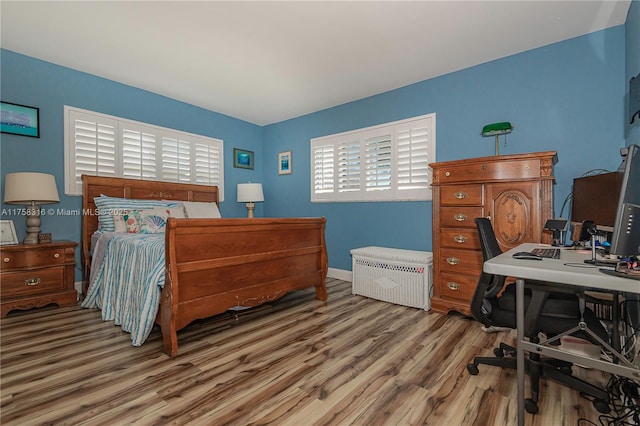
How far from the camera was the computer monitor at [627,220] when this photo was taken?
3.92ft

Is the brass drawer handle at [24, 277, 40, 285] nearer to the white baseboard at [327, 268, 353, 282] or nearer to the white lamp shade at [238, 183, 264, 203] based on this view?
the white lamp shade at [238, 183, 264, 203]

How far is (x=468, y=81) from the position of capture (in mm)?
3340

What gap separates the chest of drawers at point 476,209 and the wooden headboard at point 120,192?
336 cm

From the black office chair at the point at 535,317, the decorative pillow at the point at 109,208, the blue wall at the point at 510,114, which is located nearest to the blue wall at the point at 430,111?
the blue wall at the point at 510,114

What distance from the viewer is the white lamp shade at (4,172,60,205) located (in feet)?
9.45

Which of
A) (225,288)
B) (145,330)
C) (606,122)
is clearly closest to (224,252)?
(225,288)

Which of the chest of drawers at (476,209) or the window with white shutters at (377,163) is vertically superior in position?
the window with white shutters at (377,163)

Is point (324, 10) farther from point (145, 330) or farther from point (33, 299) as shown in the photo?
point (33, 299)

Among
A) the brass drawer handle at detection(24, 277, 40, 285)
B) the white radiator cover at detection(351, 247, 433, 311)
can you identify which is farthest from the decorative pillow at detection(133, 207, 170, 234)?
the white radiator cover at detection(351, 247, 433, 311)

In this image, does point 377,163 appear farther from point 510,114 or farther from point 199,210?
point 199,210

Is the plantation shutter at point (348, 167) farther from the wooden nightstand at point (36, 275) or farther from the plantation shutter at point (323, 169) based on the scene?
the wooden nightstand at point (36, 275)

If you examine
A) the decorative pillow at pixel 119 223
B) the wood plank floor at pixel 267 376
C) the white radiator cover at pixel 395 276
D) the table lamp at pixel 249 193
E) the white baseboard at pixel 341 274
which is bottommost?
the wood plank floor at pixel 267 376

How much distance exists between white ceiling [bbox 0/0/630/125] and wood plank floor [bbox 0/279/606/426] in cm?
261

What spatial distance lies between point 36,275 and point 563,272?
165 inches
